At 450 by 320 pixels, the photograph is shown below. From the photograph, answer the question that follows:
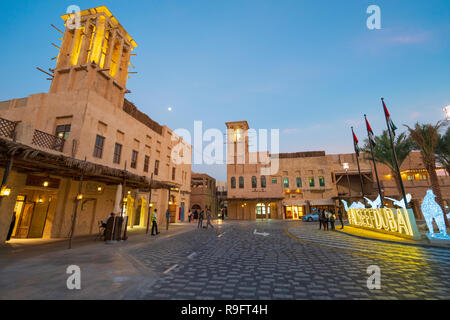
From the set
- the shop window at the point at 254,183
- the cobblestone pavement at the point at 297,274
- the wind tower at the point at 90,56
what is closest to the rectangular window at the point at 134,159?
the wind tower at the point at 90,56

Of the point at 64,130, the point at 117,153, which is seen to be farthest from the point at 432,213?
the point at 64,130

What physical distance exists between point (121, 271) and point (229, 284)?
3.29 meters

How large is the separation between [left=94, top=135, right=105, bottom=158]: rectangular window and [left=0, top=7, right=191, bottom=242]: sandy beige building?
0.07 m

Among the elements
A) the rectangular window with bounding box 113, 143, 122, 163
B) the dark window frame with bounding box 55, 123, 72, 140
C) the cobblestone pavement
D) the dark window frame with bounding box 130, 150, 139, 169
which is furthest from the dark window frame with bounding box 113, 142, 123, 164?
the cobblestone pavement

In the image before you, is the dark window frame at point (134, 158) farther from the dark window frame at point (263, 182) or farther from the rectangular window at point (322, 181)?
the rectangular window at point (322, 181)

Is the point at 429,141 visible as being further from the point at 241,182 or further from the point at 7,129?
the point at 7,129

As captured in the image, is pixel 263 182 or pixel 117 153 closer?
pixel 117 153

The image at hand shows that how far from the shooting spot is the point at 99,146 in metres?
15.4

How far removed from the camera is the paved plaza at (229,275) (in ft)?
13.7

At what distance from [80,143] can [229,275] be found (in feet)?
44.8

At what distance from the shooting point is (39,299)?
3852 mm

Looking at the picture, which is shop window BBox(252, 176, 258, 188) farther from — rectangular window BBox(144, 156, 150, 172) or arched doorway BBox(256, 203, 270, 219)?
rectangular window BBox(144, 156, 150, 172)
